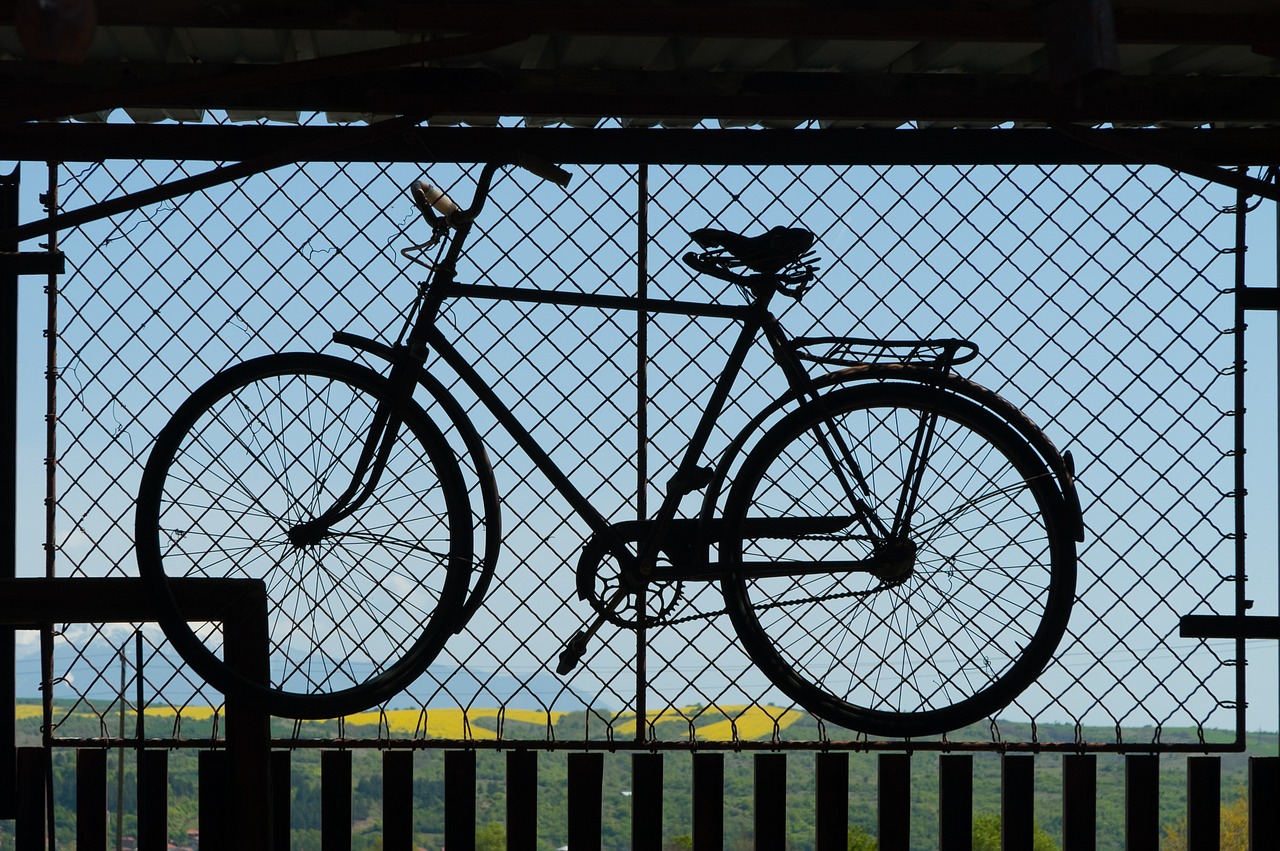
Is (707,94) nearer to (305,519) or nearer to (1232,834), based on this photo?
(305,519)

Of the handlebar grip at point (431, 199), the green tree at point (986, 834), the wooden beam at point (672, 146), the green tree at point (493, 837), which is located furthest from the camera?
the green tree at point (986, 834)

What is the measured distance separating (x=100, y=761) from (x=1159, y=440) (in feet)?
8.68

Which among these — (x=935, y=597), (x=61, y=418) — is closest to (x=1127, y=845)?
(x=935, y=597)

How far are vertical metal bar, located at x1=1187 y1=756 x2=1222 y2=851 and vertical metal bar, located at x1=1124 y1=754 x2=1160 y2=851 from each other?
0.26ft

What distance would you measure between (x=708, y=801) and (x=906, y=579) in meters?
0.72

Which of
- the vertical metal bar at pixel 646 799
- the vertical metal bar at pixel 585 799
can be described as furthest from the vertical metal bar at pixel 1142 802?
the vertical metal bar at pixel 585 799

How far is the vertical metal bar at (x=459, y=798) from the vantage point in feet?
8.66

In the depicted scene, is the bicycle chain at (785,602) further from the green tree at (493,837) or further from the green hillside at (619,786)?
the green tree at (493,837)

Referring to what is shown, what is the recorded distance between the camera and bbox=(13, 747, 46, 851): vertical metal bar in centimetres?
265

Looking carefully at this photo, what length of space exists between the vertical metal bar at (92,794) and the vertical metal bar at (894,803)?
5.88 ft

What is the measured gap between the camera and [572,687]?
2.80 metres

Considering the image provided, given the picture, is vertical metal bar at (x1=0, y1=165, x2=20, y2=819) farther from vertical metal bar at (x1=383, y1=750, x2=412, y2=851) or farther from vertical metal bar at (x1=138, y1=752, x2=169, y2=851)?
vertical metal bar at (x1=383, y1=750, x2=412, y2=851)

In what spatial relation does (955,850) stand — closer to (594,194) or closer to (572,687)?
(572,687)

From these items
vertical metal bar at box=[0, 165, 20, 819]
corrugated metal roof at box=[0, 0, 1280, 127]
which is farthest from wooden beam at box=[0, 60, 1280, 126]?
vertical metal bar at box=[0, 165, 20, 819]
